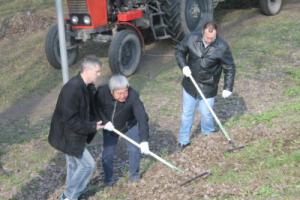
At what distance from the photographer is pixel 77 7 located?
10.0 metres

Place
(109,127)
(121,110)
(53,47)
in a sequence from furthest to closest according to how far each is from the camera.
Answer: (53,47), (121,110), (109,127)

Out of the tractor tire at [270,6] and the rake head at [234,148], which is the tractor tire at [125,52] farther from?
the tractor tire at [270,6]

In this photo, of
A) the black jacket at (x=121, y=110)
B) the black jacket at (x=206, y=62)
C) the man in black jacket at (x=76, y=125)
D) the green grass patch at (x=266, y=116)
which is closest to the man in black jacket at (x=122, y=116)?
the black jacket at (x=121, y=110)

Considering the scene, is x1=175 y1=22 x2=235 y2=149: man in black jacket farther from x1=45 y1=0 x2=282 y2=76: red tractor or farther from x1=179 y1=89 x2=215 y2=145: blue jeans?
x1=45 y1=0 x2=282 y2=76: red tractor

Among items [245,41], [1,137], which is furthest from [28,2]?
[1,137]

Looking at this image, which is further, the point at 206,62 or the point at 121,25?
the point at 121,25

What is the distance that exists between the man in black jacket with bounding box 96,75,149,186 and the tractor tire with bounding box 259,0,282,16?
330 inches

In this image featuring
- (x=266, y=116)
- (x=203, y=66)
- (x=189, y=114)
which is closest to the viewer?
(x=203, y=66)

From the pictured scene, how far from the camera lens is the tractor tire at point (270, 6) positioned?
1328 centimetres

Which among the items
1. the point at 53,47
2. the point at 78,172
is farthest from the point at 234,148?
the point at 53,47

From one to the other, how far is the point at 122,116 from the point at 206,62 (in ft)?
4.60

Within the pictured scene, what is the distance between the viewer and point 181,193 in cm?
551

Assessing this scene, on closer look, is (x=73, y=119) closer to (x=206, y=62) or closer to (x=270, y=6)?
(x=206, y=62)

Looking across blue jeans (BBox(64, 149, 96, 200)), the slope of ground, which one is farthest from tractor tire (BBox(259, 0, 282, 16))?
blue jeans (BBox(64, 149, 96, 200))
